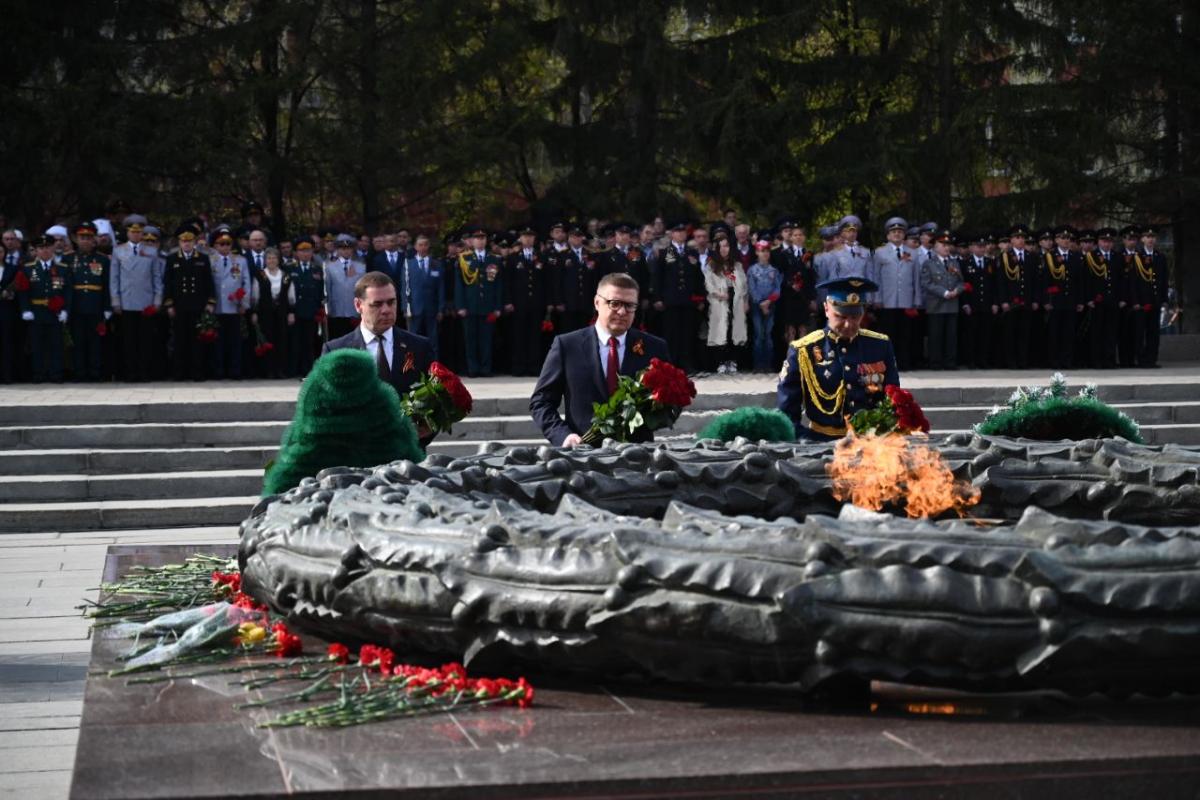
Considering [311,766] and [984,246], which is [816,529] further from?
[984,246]

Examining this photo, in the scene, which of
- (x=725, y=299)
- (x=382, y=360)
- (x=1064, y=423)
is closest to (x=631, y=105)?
(x=725, y=299)

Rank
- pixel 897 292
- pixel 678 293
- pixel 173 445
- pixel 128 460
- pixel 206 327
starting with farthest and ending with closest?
pixel 897 292
pixel 678 293
pixel 206 327
pixel 173 445
pixel 128 460

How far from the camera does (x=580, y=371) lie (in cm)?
773

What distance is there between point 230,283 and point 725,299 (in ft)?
18.7

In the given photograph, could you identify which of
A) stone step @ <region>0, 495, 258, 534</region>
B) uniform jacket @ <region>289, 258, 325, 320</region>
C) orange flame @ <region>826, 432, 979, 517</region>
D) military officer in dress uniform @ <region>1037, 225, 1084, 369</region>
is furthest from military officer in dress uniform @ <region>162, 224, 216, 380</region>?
orange flame @ <region>826, 432, 979, 517</region>

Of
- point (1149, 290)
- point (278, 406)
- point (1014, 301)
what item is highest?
point (1149, 290)

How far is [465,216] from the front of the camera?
84.5ft

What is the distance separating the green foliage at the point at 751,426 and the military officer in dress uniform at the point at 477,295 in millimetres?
A: 11583

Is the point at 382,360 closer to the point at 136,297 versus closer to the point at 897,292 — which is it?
the point at 136,297

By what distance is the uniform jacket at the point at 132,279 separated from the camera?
55.9ft

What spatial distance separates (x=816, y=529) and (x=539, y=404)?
421 cm

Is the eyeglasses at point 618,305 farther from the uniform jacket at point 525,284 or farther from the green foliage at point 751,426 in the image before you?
the uniform jacket at point 525,284

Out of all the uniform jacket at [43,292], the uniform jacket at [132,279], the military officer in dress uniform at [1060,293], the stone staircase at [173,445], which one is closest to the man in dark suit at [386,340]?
the stone staircase at [173,445]

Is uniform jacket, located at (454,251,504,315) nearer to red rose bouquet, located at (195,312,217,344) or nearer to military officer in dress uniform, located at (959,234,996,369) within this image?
red rose bouquet, located at (195,312,217,344)
